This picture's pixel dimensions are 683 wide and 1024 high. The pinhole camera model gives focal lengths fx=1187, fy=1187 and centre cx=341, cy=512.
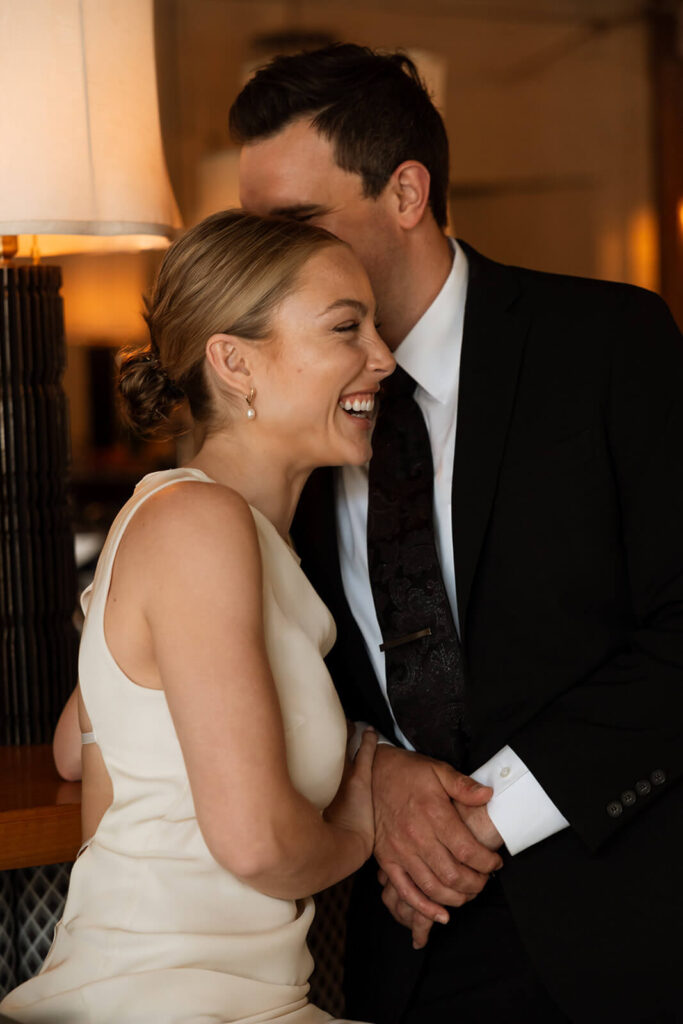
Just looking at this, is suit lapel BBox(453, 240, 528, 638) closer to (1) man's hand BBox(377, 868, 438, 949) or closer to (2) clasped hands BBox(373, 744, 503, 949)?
(2) clasped hands BBox(373, 744, 503, 949)

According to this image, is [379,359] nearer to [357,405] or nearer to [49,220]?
[357,405]

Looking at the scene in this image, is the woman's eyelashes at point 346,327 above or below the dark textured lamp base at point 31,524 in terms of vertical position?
above

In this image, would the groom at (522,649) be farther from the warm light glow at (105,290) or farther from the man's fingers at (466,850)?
the warm light glow at (105,290)

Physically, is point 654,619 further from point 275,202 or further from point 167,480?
point 275,202

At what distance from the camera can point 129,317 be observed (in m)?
7.05

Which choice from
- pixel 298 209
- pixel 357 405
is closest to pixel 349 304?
pixel 357 405

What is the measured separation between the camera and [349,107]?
2.11 metres

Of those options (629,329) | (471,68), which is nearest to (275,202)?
(629,329)

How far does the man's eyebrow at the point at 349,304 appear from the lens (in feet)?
5.66

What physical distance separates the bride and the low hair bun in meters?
0.07

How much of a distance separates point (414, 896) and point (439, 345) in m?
0.90

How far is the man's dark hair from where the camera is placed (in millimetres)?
2113

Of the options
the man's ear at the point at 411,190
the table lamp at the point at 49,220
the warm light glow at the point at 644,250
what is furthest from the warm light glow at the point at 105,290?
the man's ear at the point at 411,190

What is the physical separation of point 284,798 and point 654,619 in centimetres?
69
